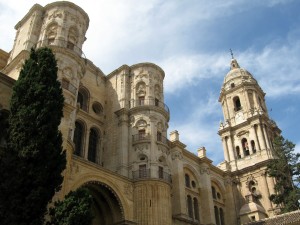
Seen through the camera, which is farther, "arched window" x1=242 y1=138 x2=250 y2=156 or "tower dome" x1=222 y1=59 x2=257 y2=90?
"tower dome" x1=222 y1=59 x2=257 y2=90

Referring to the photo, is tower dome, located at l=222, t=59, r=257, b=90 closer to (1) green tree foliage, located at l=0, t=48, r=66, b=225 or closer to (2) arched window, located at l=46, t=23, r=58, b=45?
(2) arched window, located at l=46, t=23, r=58, b=45

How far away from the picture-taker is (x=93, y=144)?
102ft

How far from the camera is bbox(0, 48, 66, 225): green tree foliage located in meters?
14.8

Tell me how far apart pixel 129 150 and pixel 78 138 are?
4.30 meters

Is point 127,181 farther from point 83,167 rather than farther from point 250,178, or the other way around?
point 250,178

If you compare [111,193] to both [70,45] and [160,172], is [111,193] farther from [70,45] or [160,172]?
[70,45]

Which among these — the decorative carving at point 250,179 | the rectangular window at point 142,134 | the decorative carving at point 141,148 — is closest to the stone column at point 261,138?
the decorative carving at point 250,179

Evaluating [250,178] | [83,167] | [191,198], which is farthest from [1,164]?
[250,178]

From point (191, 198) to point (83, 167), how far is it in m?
15.3

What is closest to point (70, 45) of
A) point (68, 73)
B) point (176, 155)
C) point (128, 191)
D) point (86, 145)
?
point (68, 73)

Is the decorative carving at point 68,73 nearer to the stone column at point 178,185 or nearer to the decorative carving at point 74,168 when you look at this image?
the decorative carving at point 74,168

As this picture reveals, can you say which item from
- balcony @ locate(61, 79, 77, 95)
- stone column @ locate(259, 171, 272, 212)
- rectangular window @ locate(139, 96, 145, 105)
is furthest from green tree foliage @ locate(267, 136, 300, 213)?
balcony @ locate(61, 79, 77, 95)

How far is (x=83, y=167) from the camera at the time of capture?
24.2 meters

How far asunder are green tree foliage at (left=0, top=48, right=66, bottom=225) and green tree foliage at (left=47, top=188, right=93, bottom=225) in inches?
22.0
